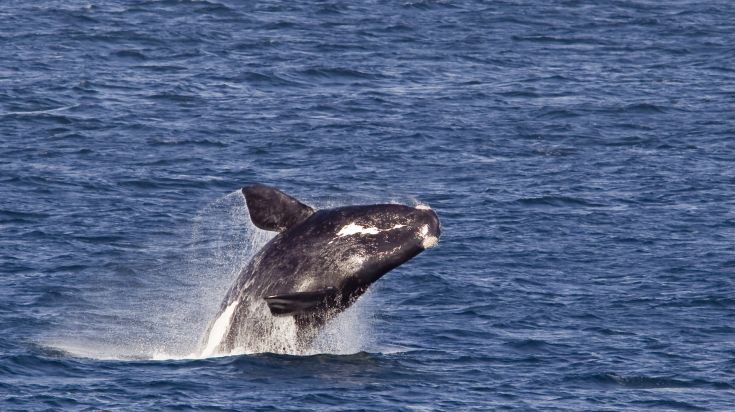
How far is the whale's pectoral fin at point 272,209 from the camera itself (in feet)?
103

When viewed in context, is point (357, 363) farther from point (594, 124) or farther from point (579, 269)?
point (594, 124)

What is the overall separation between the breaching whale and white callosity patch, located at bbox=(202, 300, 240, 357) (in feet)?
3.63

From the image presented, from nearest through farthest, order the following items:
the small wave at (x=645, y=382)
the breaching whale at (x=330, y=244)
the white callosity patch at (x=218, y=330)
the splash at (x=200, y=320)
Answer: the breaching whale at (x=330, y=244)
the white callosity patch at (x=218, y=330)
the splash at (x=200, y=320)
the small wave at (x=645, y=382)

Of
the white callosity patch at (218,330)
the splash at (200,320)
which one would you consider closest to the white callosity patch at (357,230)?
the splash at (200,320)

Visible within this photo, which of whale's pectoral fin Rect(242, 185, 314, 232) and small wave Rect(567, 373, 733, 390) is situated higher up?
whale's pectoral fin Rect(242, 185, 314, 232)

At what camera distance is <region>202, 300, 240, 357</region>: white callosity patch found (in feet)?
110

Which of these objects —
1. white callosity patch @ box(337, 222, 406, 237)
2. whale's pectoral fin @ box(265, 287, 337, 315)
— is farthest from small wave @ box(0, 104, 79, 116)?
whale's pectoral fin @ box(265, 287, 337, 315)

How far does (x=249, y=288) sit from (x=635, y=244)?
21.2 metres

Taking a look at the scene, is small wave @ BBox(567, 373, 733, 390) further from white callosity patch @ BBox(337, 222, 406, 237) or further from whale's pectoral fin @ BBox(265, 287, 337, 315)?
whale's pectoral fin @ BBox(265, 287, 337, 315)

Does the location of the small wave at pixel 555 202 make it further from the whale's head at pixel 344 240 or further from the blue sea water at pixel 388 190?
the whale's head at pixel 344 240

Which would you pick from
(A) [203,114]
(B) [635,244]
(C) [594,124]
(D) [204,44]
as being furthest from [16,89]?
(B) [635,244]

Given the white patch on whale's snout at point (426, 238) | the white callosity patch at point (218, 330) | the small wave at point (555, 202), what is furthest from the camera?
the small wave at point (555, 202)

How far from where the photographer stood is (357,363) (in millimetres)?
35000

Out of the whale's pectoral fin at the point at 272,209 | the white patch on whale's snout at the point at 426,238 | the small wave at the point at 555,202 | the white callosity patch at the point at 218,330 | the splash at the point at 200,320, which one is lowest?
the small wave at the point at 555,202
